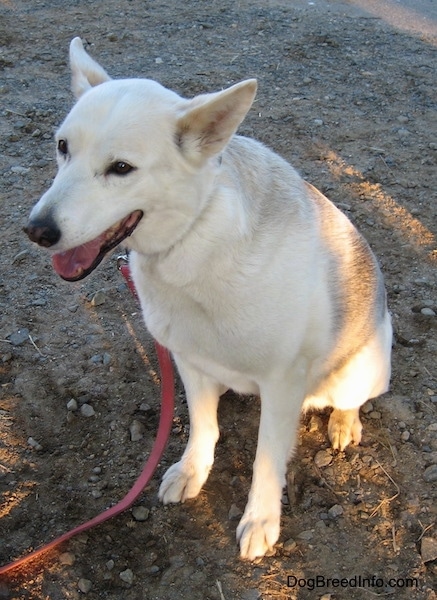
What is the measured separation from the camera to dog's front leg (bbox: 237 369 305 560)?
250cm

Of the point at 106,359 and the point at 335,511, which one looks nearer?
the point at 335,511

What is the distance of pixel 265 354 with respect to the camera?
2.36 meters

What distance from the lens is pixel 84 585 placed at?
7.99 feet

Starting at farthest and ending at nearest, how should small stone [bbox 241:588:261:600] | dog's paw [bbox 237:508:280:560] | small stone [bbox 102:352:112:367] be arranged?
small stone [bbox 102:352:112:367] → dog's paw [bbox 237:508:280:560] → small stone [bbox 241:588:261:600]

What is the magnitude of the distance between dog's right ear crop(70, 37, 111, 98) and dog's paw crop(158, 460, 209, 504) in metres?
1.52

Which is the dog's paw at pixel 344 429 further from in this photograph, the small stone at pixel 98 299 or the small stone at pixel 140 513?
the small stone at pixel 98 299

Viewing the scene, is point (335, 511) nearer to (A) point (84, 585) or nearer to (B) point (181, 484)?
(B) point (181, 484)

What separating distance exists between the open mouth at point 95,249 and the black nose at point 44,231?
13 centimetres

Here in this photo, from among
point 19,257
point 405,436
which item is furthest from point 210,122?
point 19,257

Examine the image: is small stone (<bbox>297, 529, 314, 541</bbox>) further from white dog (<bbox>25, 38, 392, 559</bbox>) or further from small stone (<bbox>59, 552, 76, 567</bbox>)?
small stone (<bbox>59, 552, 76, 567</bbox>)

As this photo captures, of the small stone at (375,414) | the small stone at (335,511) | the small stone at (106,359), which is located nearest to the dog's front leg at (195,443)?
the small stone at (335,511)

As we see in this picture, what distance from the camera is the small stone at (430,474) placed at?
2762 millimetres

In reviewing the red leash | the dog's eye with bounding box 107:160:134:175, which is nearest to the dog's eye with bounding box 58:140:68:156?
the dog's eye with bounding box 107:160:134:175

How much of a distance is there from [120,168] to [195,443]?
4.19 feet
